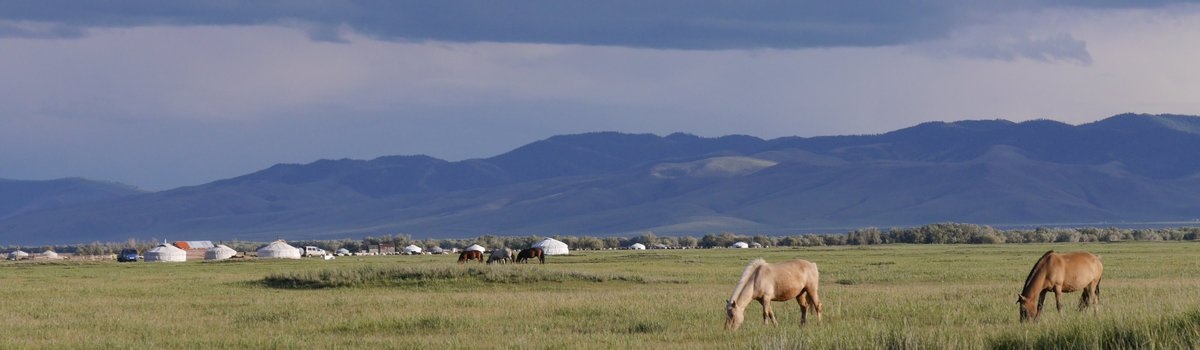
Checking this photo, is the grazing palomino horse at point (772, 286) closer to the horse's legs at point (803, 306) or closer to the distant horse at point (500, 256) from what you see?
the horse's legs at point (803, 306)

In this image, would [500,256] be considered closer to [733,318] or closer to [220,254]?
[733,318]

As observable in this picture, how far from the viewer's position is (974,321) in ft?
72.3

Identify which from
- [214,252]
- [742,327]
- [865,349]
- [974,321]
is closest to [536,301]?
[742,327]

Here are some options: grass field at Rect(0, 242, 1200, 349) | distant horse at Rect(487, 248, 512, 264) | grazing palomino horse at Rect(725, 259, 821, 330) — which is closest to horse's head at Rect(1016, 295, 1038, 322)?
grass field at Rect(0, 242, 1200, 349)

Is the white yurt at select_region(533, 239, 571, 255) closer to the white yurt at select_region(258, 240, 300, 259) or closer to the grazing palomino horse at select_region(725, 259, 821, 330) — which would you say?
the white yurt at select_region(258, 240, 300, 259)

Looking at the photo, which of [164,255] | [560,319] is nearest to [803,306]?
[560,319]

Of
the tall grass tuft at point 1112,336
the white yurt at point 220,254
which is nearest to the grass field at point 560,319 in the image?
the tall grass tuft at point 1112,336

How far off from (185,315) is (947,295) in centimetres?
1569

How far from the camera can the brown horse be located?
21.7m

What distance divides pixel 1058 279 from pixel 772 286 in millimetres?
4452

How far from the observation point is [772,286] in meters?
22.7

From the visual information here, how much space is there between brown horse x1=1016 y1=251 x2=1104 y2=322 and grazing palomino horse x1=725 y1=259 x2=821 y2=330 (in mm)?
3232

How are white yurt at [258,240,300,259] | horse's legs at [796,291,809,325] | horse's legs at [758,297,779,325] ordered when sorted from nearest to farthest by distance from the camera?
horse's legs at [758,297,779,325]
horse's legs at [796,291,809,325]
white yurt at [258,240,300,259]

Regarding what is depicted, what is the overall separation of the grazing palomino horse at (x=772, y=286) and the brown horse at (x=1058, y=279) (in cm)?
323
